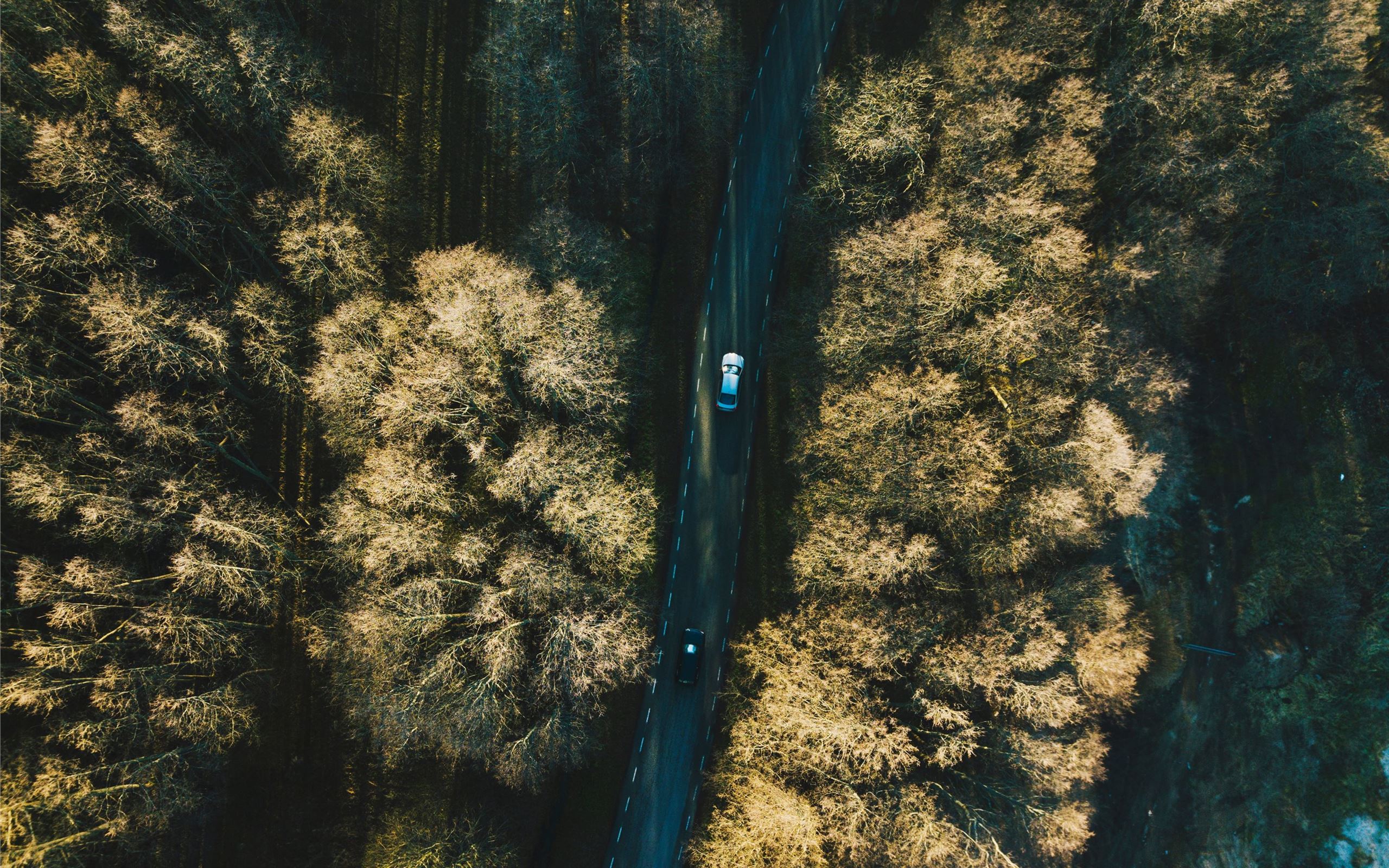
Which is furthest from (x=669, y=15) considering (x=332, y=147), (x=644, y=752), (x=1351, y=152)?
(x=644, y=752)

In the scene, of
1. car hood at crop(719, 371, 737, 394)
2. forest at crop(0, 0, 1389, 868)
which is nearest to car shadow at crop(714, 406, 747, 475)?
car hood at crop(719, 371, 737, 394)

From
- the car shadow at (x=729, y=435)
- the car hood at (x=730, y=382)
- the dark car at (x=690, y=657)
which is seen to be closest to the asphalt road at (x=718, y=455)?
the car shadow at (x=729, y=435)

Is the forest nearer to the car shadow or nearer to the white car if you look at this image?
the car shadow

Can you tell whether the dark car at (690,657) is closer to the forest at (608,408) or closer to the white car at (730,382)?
the forest at (608,408)

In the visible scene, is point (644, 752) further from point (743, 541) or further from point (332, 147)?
point (332, 147)

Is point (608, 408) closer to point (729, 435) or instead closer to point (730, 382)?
point (730, 382)

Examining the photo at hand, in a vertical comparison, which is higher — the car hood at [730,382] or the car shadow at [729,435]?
the car hood at [730,382]
